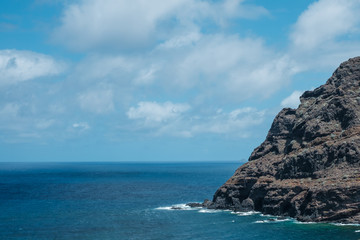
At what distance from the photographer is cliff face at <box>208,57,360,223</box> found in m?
84.1

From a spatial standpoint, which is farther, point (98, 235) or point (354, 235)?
point (98, 235)

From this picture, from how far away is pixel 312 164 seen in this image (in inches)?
3780

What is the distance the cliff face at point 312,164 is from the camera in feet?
276

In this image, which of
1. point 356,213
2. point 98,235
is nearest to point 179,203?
point 98,235

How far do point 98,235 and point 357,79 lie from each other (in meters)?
81.1

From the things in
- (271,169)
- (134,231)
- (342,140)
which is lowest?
(134,231)

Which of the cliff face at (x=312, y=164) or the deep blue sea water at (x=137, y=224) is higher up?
the cliff face at (x=312, y=164)

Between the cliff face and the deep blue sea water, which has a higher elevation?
the cliff face

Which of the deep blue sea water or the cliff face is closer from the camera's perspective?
the deep blue sea water

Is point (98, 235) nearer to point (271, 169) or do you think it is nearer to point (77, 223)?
point (77, 223)

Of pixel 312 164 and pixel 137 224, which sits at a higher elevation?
pixel 312 164

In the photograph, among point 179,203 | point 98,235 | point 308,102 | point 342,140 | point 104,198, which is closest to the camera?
point 98,235

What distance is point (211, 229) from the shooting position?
83.2 meters

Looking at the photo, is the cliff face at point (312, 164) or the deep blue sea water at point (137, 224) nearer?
the deep blue sea water at point (137, 224)
